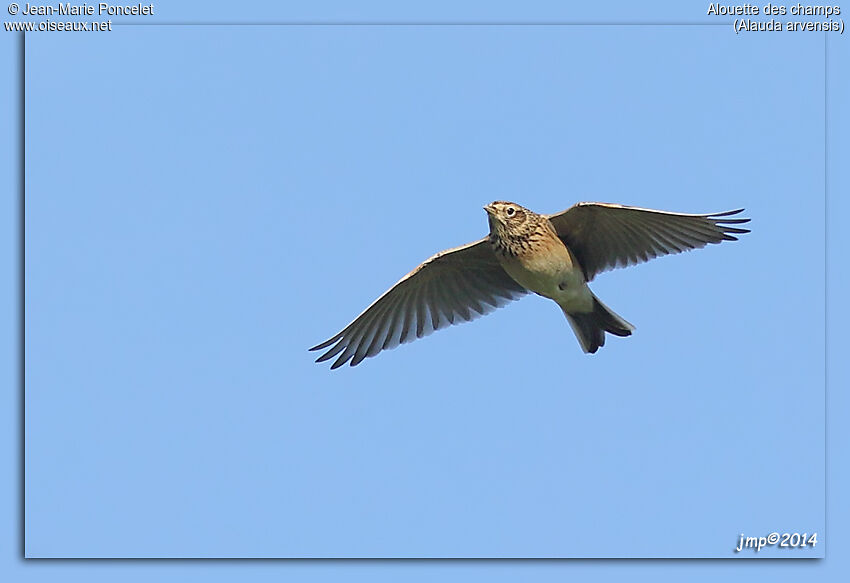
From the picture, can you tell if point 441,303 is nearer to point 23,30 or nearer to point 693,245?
point 693,245

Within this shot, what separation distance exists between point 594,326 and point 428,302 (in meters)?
1.99

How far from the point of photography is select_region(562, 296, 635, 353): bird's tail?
671 inches

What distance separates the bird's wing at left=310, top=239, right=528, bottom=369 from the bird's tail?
991 millimetres

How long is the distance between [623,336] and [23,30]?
724cm

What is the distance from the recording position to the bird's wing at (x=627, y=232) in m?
16.3

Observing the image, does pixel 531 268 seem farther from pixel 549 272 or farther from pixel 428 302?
pixel 428 302

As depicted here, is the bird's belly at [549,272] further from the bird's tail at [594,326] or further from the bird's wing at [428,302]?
the bird's wing at [428,302]

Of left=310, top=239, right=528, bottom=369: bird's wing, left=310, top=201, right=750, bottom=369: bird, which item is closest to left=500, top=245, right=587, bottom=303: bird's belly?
left=310, top=201, right=750, bottom=369: bird

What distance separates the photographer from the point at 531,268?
16.3m

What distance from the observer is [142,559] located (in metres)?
15.5

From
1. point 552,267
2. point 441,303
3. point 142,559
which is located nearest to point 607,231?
point 552,267

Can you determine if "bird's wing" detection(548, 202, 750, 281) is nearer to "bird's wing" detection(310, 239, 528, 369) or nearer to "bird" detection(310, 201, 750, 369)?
"bird" detection(310, 201, 750, 369)

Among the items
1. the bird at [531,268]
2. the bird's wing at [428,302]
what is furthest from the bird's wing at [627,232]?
the bird's wing at [428,302]

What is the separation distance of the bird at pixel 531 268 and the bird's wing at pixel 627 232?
0.01m
